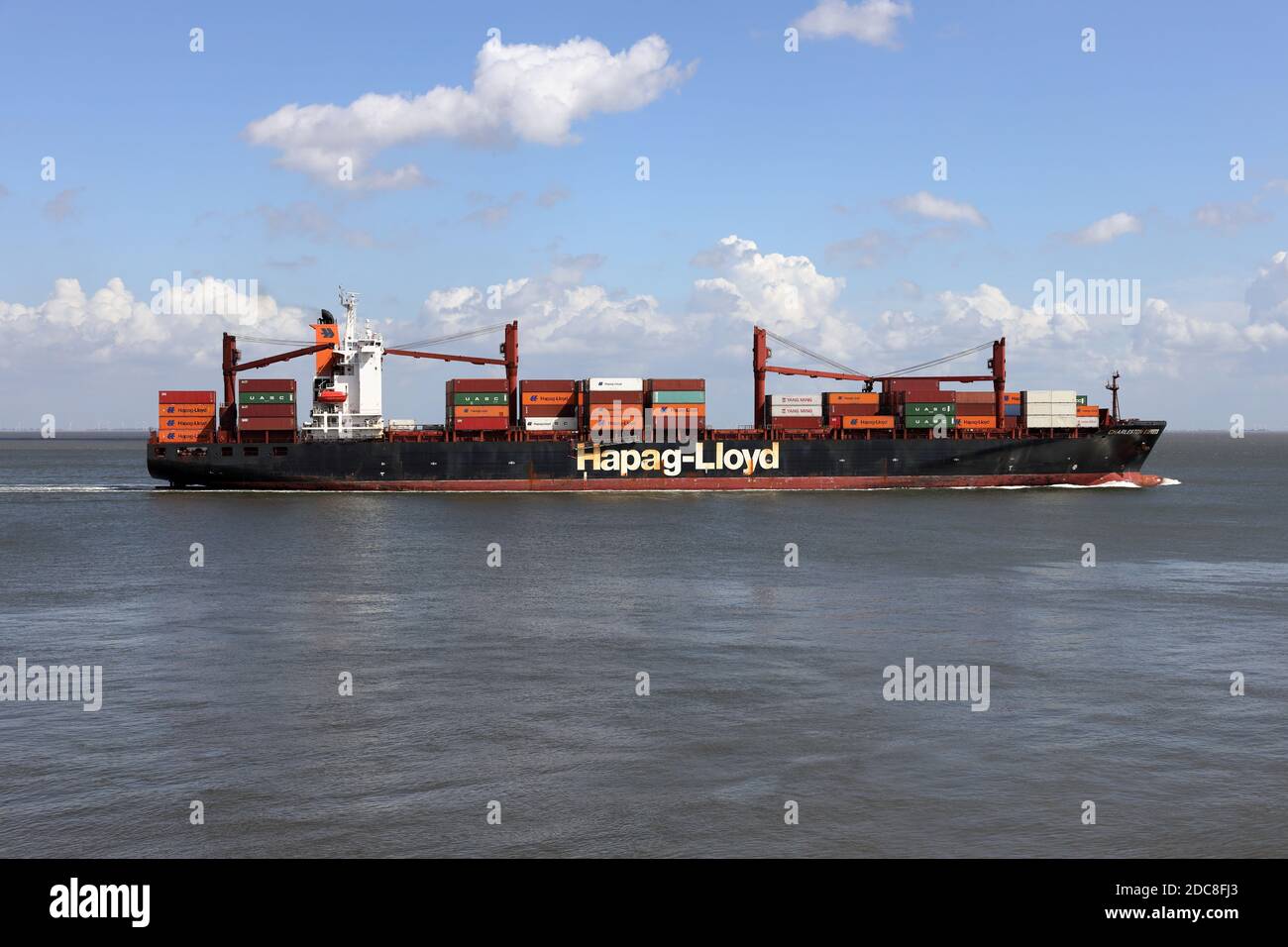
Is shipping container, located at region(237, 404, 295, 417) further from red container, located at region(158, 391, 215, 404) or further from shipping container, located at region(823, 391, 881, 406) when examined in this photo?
shipping container, located at region(823, 391, 881, 406)

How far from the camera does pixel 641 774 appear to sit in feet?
57.6

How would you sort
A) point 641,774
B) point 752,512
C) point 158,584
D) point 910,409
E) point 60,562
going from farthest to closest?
point 910,409 → point 752,512 → point 60,562 → point 158,584 → point 641,774

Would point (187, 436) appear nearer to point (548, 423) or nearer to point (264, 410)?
point (264, 410)

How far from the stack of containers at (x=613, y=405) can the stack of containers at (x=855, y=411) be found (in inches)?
620

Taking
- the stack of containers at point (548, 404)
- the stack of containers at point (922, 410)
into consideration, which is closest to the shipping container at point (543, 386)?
the stack of containers at point (548, 404)

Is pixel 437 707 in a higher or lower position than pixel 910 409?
lower

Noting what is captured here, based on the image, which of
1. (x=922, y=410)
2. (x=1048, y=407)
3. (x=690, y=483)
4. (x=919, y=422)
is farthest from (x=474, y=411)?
(x=1048, y=407)

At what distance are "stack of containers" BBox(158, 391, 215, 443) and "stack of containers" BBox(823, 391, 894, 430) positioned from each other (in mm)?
48900

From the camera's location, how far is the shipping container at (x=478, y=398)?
79.0m

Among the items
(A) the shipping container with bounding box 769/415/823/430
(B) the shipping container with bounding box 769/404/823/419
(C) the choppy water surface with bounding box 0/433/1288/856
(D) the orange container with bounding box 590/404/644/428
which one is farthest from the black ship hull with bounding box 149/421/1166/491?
(C) the choppy water surface with bounding box 0/433/1288/856

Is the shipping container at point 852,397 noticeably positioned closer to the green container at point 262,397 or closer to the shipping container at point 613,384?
the shipping container at point 613,384
